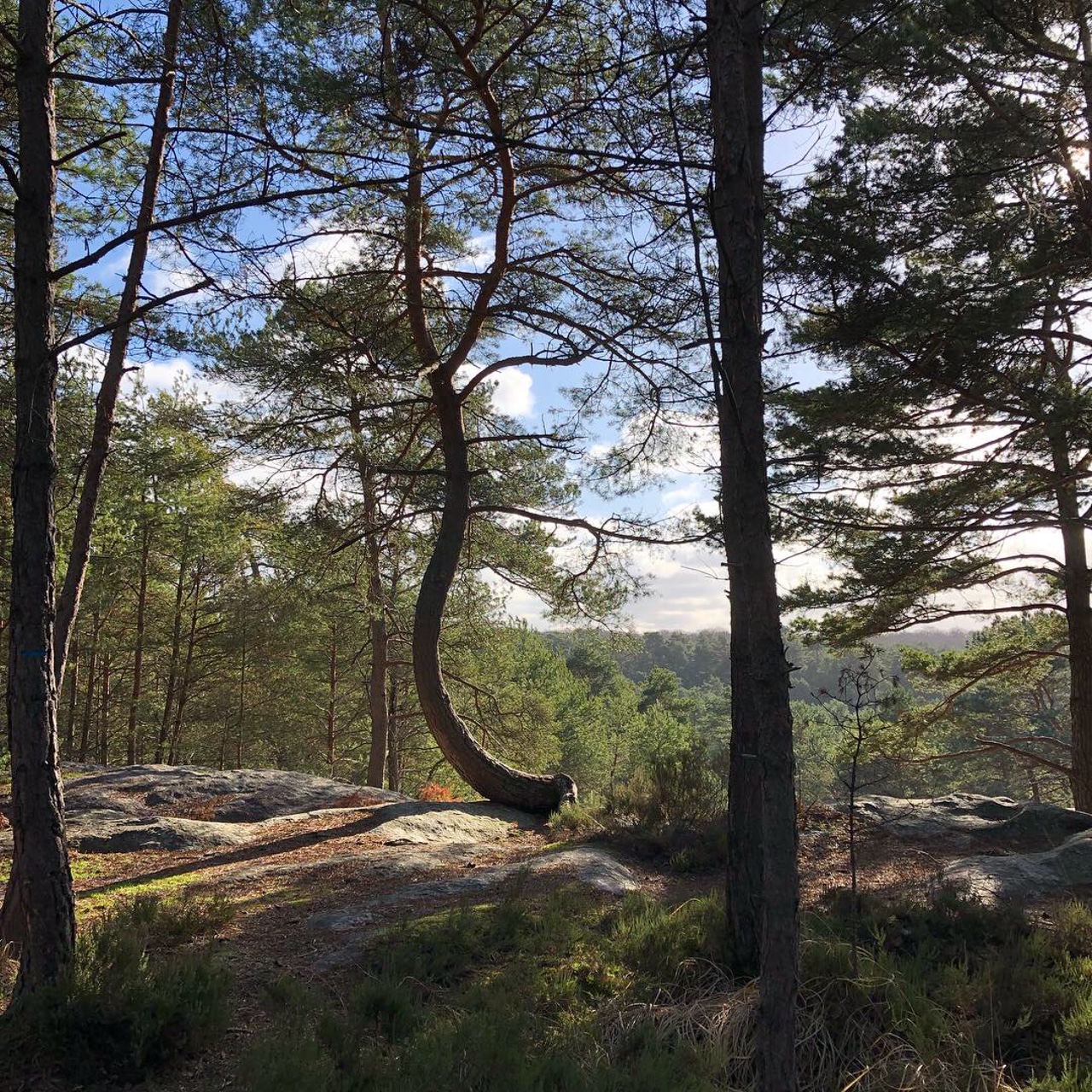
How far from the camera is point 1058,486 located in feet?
30.1

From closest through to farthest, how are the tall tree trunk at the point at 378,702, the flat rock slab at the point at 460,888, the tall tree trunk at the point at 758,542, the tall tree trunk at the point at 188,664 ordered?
1. the tall tree trunk at the point at 758,542
2. the flat rock slab at the point at 460,888
3. the tall tree trunk at the point at 378,702
4. the tall tree trunk at the point at 188,664

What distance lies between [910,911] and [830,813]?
4706mm

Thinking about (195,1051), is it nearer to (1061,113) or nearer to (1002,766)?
(1061,113)

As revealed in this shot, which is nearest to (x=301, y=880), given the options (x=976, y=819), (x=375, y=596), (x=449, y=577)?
(x=449, y=577)

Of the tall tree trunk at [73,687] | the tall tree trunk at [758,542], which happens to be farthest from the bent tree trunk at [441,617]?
the tall tree trunk at [73,687]

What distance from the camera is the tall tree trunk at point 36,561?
12.1ft

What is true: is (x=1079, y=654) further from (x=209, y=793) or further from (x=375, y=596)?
(x=209, y=793)

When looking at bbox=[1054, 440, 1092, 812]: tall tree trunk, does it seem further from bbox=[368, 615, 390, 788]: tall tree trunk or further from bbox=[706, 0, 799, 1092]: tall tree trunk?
bbox=[368, 615, 390, 788]: tall tree trunk

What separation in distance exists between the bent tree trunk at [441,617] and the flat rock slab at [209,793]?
1355 millimetres

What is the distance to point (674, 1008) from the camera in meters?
4.10

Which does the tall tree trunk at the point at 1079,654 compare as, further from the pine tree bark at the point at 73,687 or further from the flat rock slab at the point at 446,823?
the pine tree bark at the point at 73,687

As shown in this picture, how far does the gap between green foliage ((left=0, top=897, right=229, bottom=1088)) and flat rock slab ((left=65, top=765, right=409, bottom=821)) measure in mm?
5794

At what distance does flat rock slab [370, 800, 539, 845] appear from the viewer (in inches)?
347

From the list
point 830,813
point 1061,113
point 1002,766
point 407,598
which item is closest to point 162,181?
point 1061,113
